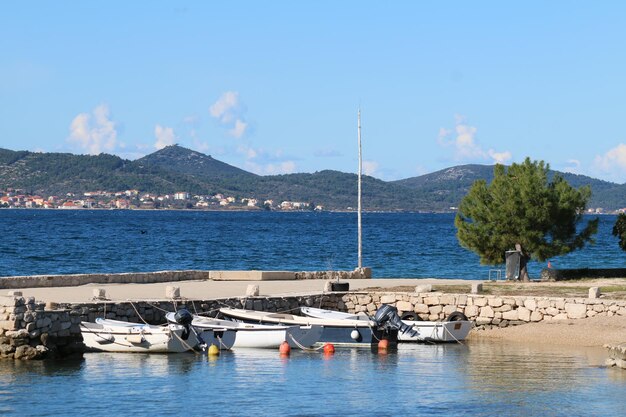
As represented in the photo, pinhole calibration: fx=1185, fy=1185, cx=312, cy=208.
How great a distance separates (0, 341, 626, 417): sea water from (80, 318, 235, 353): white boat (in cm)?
24

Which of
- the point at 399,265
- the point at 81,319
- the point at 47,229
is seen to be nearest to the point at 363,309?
the point at 81,319

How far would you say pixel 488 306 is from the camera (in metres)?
36.6

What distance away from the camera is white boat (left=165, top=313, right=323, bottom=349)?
104ft

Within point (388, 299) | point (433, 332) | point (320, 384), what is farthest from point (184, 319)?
point (388, 299)

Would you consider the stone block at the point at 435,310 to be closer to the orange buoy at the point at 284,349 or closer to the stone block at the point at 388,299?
the stone block at the point at 388,299

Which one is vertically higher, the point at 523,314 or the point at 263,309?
the point at 263,309

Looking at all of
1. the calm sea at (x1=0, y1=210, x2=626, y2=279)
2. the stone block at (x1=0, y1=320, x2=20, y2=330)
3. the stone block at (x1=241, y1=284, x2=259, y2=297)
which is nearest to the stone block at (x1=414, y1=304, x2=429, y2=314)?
the stone block at (x1=241, y1=284, x2=259, y2=297)

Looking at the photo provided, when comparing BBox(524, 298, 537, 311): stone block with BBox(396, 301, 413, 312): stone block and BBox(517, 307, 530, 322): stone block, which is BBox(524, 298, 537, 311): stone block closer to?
BBox(517, 307, 530, 322): stone block

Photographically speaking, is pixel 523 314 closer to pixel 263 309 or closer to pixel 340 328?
pixel 340 328

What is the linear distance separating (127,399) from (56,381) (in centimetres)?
270

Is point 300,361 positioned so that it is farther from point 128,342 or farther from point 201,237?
point 201,237

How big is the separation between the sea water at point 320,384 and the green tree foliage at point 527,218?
12.5 m

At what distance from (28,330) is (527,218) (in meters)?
21.7

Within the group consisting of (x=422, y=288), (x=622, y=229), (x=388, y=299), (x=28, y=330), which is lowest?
(x=28, y=330)
